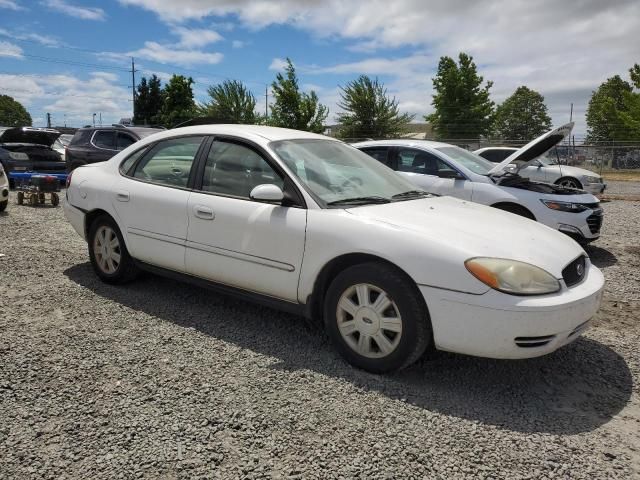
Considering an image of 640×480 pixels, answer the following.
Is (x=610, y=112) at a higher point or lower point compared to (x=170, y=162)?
higher

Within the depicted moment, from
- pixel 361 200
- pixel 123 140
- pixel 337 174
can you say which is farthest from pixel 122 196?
pixel 123 140

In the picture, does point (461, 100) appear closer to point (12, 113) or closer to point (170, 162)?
point (170, 162)

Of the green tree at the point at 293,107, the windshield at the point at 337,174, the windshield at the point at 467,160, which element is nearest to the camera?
the windshield at the point at 337,174

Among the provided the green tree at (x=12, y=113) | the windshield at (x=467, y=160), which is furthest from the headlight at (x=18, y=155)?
the green tree at (x=12, y=113)

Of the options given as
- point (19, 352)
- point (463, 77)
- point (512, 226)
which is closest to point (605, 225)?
point (512, 226)

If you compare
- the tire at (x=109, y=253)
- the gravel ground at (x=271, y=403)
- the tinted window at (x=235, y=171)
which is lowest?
the gravel ground at (x=271, y=403)

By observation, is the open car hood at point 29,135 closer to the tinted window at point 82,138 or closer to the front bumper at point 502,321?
the tinted window at point 82,138

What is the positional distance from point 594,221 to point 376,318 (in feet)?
16.1

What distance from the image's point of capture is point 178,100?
4141 centimetres

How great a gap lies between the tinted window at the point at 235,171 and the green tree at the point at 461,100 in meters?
37.2

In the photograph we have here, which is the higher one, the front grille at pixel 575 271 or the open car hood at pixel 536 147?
the open car hood at pixel 536 147

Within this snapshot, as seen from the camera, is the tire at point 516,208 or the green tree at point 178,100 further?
the green tree at point 178,100

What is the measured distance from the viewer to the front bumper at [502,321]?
2906 mm

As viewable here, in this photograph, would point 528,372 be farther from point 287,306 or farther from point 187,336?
point 187,336
